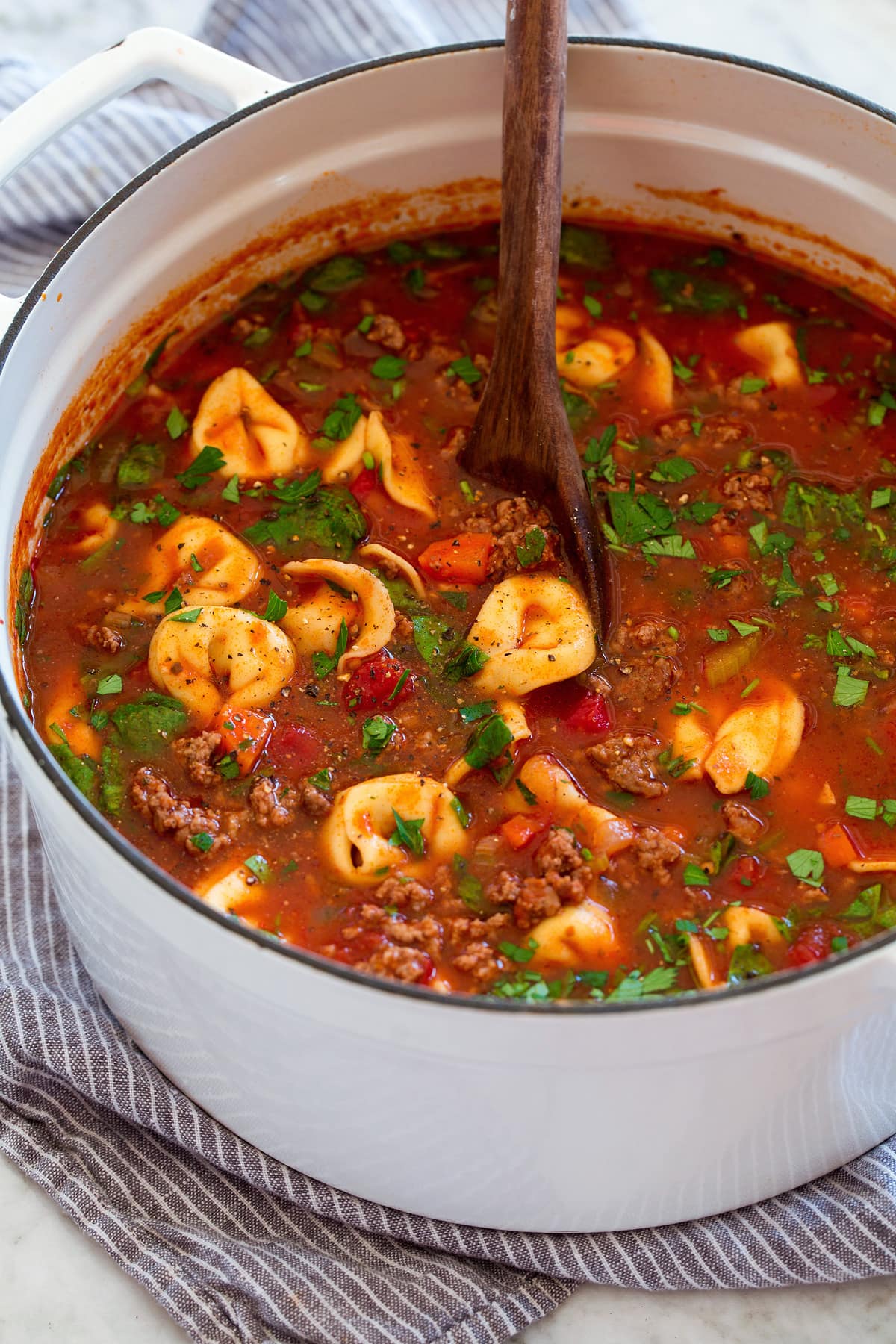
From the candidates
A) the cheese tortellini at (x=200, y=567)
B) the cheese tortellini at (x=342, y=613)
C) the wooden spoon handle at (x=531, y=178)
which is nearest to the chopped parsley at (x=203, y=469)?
the cheese tortellini at (x=200, y=567)

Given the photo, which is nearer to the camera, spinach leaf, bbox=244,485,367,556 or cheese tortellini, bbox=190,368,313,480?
spinach leaf, bbox=244,485,367,556

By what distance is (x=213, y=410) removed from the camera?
11.8ft

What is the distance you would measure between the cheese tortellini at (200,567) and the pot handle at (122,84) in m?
0.60

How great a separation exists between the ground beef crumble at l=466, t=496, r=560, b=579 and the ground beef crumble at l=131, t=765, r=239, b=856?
83cm

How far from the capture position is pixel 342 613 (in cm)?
323

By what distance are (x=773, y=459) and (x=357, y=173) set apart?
1256 millimetres

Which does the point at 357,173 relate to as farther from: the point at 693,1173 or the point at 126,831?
the point at 693,1173

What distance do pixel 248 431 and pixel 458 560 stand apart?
2.17 feet

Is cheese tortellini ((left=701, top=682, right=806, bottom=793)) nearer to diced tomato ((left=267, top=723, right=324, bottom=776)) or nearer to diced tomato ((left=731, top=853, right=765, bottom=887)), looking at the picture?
diced tomato ((left=731, top=853, right=765, bottom=887))

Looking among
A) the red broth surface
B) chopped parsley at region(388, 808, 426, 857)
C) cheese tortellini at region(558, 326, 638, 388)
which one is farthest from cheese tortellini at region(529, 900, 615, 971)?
cheese tortellini at region(558, 326, 638, 388)

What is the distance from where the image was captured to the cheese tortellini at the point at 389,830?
2.91 metres

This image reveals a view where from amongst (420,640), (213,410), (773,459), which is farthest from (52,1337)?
(773,459)

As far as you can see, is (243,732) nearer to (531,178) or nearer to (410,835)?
(410,835)

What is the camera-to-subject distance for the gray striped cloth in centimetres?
277
